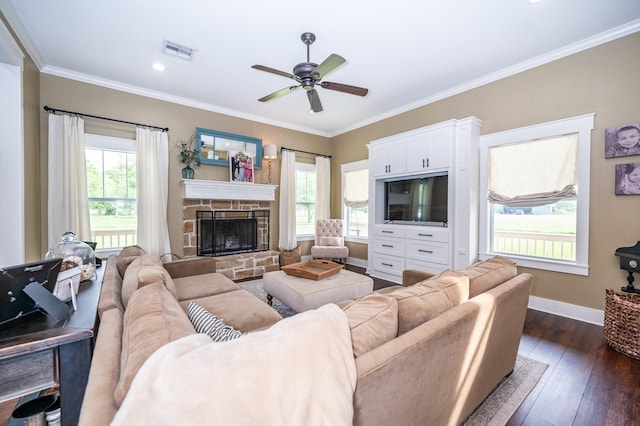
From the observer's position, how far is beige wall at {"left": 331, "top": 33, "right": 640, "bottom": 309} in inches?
100

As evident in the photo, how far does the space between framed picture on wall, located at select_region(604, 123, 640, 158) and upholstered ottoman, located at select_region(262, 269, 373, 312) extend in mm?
2693

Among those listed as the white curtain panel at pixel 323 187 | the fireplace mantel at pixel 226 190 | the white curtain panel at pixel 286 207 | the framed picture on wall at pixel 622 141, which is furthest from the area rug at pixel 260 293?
the framed picture on wall at pixel 622 141

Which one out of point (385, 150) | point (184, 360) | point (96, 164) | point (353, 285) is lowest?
point (353, 285)

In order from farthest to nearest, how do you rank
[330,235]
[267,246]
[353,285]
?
1. [330,235]
2. [267,246]
3. [353,285]

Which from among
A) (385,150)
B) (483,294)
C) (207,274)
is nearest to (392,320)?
(483,294)

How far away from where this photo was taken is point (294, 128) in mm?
5469

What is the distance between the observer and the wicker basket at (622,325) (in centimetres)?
209

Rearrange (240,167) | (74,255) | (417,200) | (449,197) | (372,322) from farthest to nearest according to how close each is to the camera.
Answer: (240,167) < (417,200) < (449,197) < (74,255) < (372,322)

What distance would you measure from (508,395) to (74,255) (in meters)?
3.02

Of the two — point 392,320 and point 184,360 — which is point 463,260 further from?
point 184,360

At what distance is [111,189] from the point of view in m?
3.76

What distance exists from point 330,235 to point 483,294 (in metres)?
3.98

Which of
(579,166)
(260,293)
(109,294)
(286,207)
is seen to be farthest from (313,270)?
(579,166)

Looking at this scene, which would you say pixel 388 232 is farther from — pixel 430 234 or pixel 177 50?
pixel 177 50
